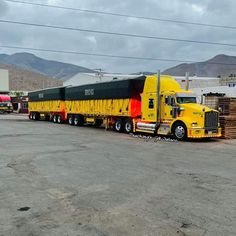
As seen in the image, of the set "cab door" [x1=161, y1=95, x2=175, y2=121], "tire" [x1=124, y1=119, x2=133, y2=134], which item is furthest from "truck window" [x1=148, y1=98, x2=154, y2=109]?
"tire" [x1=124, y1=119, x2=133, y2=134]

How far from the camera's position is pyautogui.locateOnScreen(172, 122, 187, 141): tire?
2041 cm

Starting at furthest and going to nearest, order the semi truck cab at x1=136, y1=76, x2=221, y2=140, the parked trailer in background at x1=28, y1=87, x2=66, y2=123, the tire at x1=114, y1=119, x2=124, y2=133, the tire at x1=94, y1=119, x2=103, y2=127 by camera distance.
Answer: the parked trailer in background at x1=28, y1=87, x2=66, y2=123
the tire at x1=94, y1=119, x2=103, y2=127
the tire at x1=114, y1=119, x2=124, y2=133
the semi truck cab at x1=136, y1=76, x2=221, y2=140

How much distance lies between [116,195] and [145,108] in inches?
640

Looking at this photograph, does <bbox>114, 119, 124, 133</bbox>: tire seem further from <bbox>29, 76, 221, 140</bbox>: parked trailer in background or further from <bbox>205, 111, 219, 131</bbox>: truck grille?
<bbox>205, 111, 219, 131</bbox>: truck grille

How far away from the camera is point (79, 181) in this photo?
357 inches

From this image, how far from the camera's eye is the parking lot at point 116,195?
5734 mm

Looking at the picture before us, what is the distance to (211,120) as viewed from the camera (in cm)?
2047

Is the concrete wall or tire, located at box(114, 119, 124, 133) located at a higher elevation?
the concrete wall

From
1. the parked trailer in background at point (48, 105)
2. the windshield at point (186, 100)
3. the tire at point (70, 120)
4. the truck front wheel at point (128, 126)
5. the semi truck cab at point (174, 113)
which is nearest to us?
the semi truck cab at point (174, 113)

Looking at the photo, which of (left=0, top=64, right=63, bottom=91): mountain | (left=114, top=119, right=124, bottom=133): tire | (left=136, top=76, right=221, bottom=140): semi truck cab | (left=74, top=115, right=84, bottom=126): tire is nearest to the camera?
(left=136, top=76, right=221, bottom=140): semi truck cab

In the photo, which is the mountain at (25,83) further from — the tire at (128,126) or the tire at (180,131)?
the tire at (180,131)

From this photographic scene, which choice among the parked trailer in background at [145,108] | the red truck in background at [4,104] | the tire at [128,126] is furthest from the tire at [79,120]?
Result: the red truck in background at [4,104]

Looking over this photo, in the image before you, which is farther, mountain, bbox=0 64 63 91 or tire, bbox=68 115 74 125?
mountain, bbox=0 64 63 91

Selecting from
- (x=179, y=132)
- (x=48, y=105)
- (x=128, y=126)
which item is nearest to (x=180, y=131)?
(x=179, y=132)
